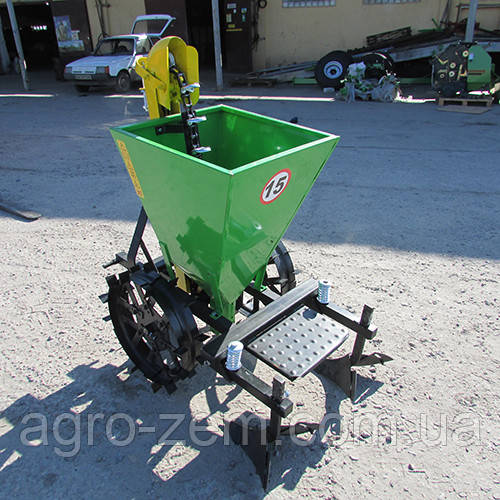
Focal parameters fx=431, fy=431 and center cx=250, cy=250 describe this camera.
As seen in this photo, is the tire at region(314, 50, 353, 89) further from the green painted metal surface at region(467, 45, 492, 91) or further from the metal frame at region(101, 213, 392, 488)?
the metal frame at region(101, 213, 392, 488)

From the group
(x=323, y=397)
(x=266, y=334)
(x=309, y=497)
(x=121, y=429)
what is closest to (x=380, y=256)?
(x=323, y=397)

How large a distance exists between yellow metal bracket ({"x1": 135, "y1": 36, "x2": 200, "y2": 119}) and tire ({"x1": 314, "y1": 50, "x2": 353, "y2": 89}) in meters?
9.81

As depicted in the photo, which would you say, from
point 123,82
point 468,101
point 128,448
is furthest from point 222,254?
point 123,82

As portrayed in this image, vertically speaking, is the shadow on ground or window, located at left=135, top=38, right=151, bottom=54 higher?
window, located at left=135, top=38, right=151, bottom=54

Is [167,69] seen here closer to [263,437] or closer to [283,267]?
[283,267]

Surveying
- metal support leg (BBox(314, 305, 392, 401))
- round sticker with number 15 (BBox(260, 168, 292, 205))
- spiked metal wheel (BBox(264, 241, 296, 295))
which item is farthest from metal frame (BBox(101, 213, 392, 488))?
round sticker with number 15 (BBox(260, 168, 292, 205))

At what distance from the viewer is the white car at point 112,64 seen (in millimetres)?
10867

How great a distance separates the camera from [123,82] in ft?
37.0

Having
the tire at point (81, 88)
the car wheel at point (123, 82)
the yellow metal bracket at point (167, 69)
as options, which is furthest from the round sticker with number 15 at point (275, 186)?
the tire at point (81, 88)

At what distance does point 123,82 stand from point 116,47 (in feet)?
3.93

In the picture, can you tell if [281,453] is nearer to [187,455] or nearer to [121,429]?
[187,455]

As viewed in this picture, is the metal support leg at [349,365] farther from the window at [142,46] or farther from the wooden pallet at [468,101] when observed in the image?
the window at [142,46]

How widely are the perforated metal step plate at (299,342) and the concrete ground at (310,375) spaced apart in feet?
1.65

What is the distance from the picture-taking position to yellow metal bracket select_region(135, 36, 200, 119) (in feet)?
7.12
